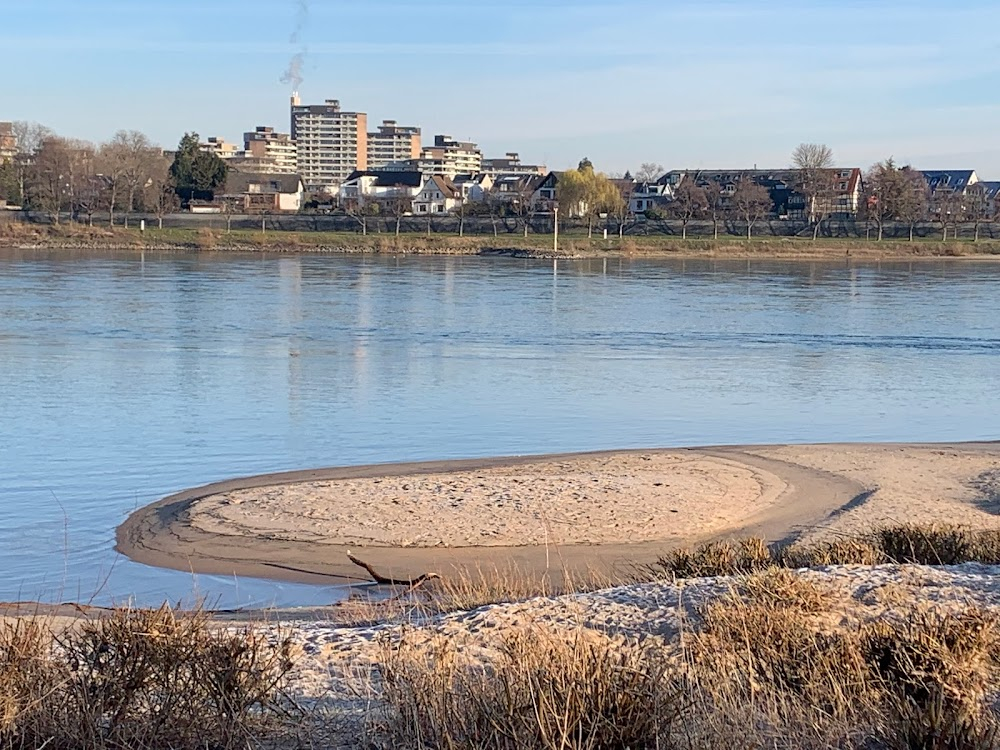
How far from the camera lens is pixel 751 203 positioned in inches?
4203

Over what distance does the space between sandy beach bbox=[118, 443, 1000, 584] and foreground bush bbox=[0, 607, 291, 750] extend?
16.8ft

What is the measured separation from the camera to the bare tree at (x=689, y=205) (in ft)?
343

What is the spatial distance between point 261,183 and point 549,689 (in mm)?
119899

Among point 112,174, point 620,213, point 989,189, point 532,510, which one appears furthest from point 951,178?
point 532,510

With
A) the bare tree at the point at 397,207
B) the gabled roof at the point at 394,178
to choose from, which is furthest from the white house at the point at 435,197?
the bare tree at the point at 397,207

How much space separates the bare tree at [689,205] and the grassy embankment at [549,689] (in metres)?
98.9

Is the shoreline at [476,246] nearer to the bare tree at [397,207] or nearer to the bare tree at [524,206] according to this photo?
the bare tree at [397,207]

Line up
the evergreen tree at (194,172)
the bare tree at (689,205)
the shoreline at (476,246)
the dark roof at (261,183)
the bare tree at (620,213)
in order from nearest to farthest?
the shoreline at (476,246)
the bare tree at (620,213)
the bare tree at (689,205)
the evergreen tree at (194,172)
the dark roof at (261,183)

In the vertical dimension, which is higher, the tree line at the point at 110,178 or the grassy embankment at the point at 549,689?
the tree line at the point at 110,178

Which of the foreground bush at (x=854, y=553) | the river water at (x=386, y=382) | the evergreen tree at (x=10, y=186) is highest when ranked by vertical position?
the evergreen tree at (x=10, y=186)

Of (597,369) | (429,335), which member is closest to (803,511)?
(597,369)

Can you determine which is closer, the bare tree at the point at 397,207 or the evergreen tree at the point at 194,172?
the bare tree at the point at 397,207

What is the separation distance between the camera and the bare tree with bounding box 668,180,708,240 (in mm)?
104562

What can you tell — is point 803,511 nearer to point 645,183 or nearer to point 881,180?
point 881,180
